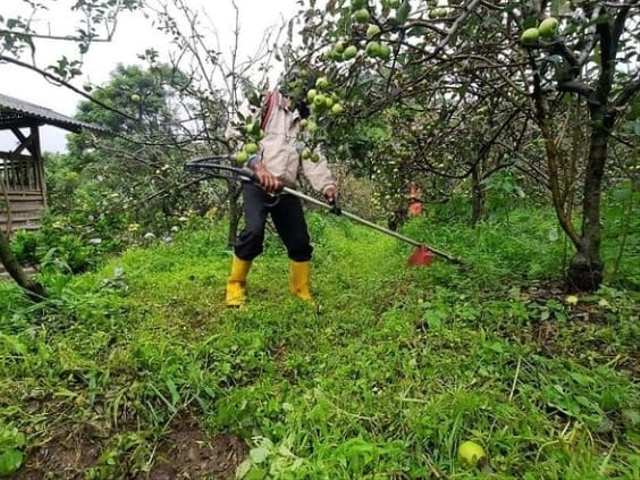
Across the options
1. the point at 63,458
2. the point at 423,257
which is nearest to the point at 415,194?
the point at 423,257

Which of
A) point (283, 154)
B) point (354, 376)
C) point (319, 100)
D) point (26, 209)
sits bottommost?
point (26, 209)

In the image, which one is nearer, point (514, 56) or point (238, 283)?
point (514, 56)

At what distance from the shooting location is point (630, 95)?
71.0 inches

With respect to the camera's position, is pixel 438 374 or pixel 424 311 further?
pixel 424 311

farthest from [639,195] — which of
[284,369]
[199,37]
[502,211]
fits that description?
[199,37]

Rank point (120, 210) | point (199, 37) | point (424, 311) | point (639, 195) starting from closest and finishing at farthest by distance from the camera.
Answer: point (639, 195) < point (424, 311) < point (120, 210) < point (199, 37)

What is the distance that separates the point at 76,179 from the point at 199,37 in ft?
22.3

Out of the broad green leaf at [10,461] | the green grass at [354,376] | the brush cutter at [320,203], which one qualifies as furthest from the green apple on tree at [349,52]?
the broad green leaf at [10,461]

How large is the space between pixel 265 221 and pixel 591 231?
5.95ft

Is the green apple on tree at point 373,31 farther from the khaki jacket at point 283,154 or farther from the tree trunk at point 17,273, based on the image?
the tree trunk at point 17,273

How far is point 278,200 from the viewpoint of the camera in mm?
2771

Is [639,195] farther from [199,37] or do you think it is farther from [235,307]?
[199,37]

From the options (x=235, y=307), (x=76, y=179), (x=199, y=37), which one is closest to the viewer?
(x=235, y=307)

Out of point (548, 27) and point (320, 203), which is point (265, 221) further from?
→ point (548, 27)
